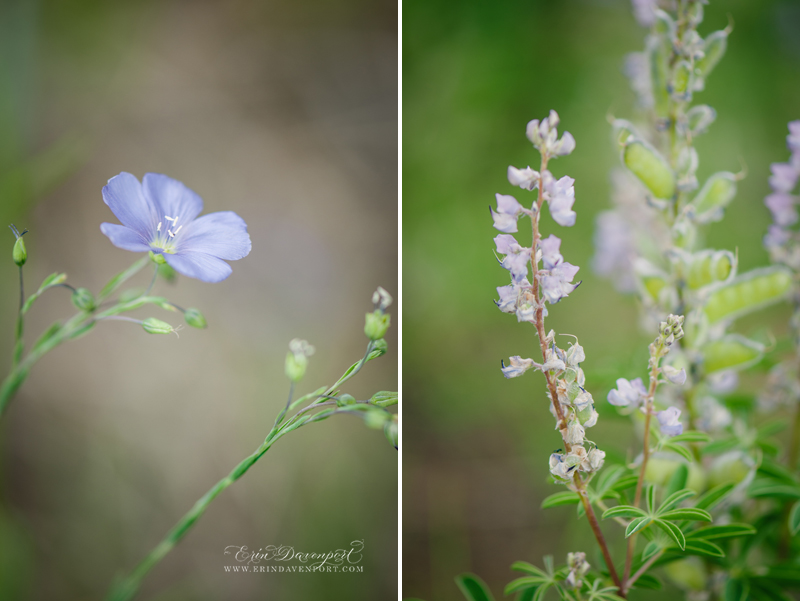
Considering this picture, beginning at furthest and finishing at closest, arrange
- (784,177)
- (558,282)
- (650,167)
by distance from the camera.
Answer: (784,177) → (650,167) → (558,282)

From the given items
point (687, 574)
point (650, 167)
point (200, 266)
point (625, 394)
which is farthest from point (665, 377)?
point (200, 266)

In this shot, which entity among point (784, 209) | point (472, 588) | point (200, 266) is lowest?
point (472, 588)

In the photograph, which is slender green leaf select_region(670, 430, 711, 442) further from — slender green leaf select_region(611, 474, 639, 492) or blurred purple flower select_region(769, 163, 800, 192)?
blurred purple flower select_region(769, 163, 800, 192)

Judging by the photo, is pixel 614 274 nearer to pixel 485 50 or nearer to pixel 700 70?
pixel 700 70

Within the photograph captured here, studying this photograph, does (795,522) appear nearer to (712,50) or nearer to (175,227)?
(712,50)

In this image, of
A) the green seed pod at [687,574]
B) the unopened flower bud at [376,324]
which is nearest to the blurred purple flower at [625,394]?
the unopened flower bud at [376,324]

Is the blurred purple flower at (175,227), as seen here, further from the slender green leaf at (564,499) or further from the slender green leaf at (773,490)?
the slender green leaf at (773,490)

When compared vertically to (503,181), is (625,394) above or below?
below
